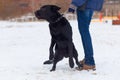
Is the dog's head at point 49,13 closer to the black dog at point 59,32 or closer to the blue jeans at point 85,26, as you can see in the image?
the black dog at point 59,32

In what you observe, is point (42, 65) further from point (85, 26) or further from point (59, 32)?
point (85, 26)

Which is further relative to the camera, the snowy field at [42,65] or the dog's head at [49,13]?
the dog's head at [49,13]

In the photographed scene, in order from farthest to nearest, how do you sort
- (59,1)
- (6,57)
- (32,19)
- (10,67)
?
1. (32,19)
2. (59,1)
3. (6,57)
4. (10,67)

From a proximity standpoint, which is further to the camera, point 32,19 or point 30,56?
point 32,19

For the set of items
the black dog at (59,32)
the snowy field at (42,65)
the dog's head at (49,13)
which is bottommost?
the snowy field at (42,65)

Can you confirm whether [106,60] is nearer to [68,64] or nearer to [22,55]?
[68,64]

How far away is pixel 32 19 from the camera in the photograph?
51.3 feet

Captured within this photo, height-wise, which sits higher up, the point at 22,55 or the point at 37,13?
the point at 37,13

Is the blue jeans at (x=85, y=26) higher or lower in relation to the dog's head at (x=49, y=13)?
lower

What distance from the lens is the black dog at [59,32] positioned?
4484mm

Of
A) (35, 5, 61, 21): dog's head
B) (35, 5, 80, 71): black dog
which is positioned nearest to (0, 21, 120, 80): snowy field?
(35, 5, 80, 71): black dog

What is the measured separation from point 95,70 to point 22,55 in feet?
4.40

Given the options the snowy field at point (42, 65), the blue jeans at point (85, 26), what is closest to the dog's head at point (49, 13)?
the blue jeans at point (85, 26)

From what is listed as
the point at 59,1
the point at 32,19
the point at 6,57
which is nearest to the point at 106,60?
the point at 6,57
